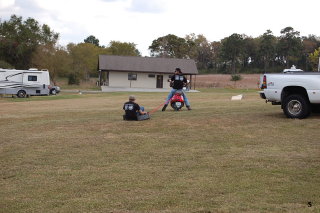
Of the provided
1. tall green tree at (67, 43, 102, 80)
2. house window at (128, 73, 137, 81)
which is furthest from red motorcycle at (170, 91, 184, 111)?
tall green tree at (67, 43, 102, 80)

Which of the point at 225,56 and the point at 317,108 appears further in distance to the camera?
the point at 225,56

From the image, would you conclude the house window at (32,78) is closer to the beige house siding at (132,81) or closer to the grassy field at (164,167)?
the beige house siding at (132,81)

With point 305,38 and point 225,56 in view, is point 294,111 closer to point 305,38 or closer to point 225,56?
point 225,56

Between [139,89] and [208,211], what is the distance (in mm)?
47006

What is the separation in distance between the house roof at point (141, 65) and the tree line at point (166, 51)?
854 centimetres

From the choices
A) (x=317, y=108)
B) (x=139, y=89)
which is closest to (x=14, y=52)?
(x=139, y=89)

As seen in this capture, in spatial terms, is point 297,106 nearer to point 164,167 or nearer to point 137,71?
point 164,167

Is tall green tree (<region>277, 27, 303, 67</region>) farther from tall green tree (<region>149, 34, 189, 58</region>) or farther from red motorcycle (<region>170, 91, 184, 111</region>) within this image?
red motorcycle (<region>170, 91, 184, 111</region>)

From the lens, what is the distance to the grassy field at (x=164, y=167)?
17.2 ft

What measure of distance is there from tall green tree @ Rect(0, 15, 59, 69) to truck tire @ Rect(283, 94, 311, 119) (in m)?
54.6

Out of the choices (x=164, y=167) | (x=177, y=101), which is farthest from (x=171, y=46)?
(x=164, y=167)

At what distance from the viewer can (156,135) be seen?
1009cm

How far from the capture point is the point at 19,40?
62.1 metres

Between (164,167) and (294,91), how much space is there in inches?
262
